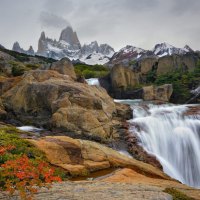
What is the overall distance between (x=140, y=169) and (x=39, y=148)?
5.47 meters

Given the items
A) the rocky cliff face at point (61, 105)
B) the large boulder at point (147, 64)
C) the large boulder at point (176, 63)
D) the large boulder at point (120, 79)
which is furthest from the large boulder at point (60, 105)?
the large boulder at point (176, 63)

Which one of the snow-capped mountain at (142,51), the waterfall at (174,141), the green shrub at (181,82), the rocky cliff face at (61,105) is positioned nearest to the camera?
the waterfall at (174,141)

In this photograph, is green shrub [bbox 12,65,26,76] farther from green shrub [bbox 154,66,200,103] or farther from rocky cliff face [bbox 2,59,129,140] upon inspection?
green shrub [bbox 154,66,200,103]

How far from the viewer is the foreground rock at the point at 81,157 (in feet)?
51.4

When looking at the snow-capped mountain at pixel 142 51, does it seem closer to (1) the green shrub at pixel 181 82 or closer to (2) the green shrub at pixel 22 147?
(1) the green shrub at pixel 181 82

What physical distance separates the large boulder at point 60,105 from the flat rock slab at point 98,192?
13.4 m

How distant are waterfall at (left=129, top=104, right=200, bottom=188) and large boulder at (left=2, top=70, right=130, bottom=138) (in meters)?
2.64

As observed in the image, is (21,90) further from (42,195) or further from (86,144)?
(42,195)

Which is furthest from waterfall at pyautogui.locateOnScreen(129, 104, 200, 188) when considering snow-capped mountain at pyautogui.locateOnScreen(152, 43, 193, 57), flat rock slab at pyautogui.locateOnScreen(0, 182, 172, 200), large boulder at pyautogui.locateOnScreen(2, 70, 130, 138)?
snow-capped mountain at pyautogui.locateOnScreen(152, 43, 193, 57)

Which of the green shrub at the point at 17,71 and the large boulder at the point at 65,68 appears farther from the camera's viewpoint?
the large boulder at the point at 65,68

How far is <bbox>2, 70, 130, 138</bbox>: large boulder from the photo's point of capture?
24411mm

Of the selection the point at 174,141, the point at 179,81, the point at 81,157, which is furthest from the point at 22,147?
the point at 179,81

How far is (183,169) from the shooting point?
71.9ft

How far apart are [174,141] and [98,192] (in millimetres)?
16684
